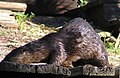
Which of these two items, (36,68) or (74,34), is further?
(74,34)

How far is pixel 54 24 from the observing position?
Result: 27.5 ft

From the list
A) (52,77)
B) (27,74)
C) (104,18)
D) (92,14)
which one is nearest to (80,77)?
(52,77)

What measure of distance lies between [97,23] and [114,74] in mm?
6075

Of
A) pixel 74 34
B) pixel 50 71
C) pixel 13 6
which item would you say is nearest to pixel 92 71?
pixel 50 71

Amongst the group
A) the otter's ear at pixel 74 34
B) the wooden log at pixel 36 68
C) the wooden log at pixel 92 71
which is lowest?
the wooden log at pixel 92 71

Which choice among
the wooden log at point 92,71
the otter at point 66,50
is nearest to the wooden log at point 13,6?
the otter at point 66,50

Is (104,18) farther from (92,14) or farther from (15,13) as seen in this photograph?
(15,13)

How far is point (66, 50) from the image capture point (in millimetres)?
2746

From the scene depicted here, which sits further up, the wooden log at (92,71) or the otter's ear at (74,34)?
the otter's ear at (74,34)

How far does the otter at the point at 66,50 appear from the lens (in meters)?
2.69

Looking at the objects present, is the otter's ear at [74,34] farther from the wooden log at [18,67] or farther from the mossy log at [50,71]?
the wooden log at [18,67]

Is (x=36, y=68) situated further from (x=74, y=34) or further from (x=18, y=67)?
(x=74, y=34)

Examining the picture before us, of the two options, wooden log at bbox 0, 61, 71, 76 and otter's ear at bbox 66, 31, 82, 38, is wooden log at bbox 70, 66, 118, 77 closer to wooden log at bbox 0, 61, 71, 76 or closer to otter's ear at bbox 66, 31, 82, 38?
wooden log at bbox 0, 61, 71, 76

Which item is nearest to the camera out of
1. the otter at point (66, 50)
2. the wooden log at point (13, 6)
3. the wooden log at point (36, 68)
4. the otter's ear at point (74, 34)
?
the wooden log at point (36, 68)
